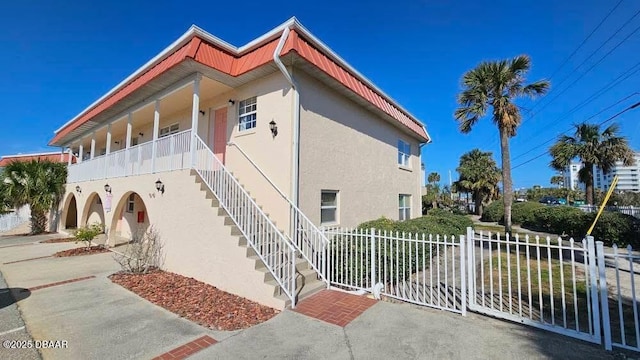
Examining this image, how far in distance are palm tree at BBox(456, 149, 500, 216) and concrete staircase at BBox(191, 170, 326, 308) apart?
104ft

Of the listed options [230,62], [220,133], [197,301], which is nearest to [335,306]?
[197,301]

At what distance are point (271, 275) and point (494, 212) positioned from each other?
2665 centimetres

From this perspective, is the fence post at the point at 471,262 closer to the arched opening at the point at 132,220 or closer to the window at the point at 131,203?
the arched opening at the point at 132,220

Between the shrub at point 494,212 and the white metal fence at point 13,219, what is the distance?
36644 millimetres

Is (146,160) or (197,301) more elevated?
(146,160)

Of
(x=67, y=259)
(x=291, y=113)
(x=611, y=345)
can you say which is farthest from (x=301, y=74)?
(x=67, y=259)

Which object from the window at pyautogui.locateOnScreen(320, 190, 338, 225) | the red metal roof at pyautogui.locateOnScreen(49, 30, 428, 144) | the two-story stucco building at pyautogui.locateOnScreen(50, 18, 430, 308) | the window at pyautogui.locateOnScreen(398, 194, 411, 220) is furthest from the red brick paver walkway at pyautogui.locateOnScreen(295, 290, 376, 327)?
the window at pyautogui.locateOnScreen(398, 194, 411, 220)

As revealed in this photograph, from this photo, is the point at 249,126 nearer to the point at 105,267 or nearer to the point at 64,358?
the point at 105,267

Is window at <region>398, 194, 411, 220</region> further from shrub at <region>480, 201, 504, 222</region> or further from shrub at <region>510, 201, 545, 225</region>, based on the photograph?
shrub at <region>480, 201, 504, 222</region>

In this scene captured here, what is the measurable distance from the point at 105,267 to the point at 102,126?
9.01 meters

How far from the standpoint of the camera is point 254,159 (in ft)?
28.6

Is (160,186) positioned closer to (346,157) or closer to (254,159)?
(254,159)

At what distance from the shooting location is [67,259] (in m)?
9.71

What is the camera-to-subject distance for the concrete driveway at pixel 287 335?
380 cm
